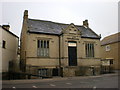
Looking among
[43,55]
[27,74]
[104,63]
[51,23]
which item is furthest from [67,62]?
[104,63]

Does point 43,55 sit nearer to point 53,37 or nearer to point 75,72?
point 53,37

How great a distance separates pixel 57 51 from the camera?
23688 millimetres

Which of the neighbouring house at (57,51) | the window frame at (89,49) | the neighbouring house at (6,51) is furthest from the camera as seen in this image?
the window frame at (89,49)

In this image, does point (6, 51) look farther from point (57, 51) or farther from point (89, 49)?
point (89, 49)

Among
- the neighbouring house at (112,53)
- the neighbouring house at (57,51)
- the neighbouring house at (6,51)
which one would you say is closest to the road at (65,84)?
the neighbouring house at (57,51)

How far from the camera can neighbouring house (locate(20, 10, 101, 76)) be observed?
2172 cm

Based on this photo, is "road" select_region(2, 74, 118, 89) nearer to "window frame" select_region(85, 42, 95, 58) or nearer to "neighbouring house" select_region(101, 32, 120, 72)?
"window frame" select_region(85, 42, 95, 58)

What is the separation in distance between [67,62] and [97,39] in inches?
317

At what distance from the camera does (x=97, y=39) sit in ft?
87.9

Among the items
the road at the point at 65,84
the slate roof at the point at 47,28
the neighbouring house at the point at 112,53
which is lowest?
the road at the point at 65,84

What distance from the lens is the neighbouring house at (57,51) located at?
21.7 meters

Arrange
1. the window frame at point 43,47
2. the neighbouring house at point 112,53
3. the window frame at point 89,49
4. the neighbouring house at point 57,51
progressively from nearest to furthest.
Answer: the neighbouring house at point 57,51 < the window frame at point 43,47 < the window frame at point 89,49 < the neighbouring house at point 112,53

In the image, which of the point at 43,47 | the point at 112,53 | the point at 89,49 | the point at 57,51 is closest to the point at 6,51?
the point at 43,47

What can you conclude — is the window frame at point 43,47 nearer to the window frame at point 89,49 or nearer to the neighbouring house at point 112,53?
the window frame at point 89,49
